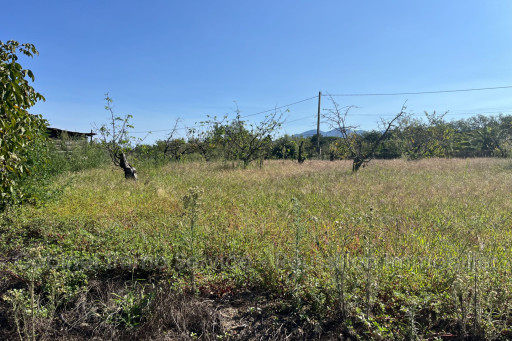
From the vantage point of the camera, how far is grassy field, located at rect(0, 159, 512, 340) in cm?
191

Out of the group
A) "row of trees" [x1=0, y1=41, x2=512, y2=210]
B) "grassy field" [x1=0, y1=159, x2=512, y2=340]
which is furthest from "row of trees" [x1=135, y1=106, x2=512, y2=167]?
"grassy field" [x1=0, y1=159, x2=512, y2=340]

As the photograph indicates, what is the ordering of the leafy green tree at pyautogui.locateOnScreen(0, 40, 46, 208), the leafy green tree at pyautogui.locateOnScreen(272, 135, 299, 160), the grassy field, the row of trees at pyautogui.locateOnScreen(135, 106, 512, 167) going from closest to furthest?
the grassy field → the leafy green tree at pyautogui.locateOnScreen(0, 40, 46, 208) → the row of trees at pyautogui.locateOnScreen(135, 106, 512, 167) → the leafy green tree at pyautogui.locateOnScreen(272, 135, 299, 160)

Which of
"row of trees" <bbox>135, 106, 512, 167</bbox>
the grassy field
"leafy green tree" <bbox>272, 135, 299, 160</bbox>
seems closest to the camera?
the grassy field

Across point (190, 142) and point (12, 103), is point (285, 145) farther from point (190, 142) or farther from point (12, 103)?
point (12, 103)

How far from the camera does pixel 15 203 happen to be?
13.5 ft

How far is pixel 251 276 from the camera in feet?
7.89

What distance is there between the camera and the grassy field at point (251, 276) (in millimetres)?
1908

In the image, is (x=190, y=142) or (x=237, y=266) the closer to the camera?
(x=237, y=266)

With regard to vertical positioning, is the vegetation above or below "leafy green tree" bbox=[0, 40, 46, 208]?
below

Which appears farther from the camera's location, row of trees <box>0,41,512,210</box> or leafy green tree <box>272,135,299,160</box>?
leafy green tree <box>272,135,299,160</box>

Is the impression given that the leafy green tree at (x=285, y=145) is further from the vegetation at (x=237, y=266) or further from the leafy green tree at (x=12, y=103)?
the leafy green tree at (x=12, y=103)

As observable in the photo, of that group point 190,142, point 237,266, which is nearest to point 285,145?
point 190,142

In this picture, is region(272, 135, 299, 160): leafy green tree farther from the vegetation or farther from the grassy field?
the grassy field

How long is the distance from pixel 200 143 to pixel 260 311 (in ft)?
57.6
